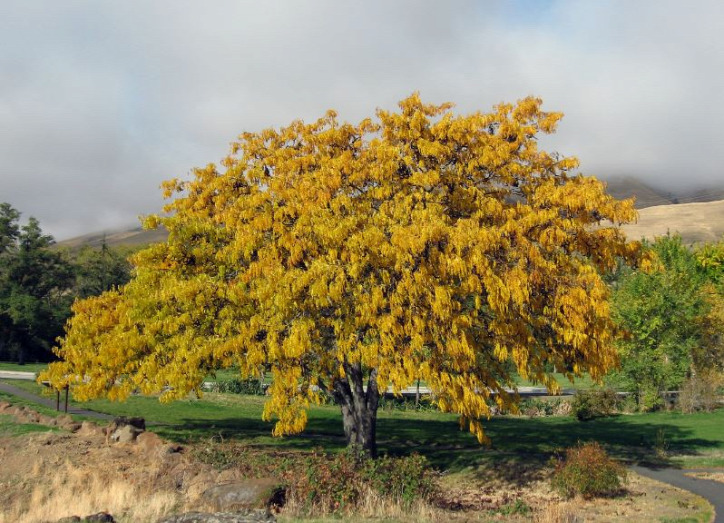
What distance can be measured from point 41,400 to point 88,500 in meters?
23.1

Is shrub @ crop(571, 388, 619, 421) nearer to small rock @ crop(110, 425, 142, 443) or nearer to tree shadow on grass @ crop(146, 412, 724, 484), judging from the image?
tree shadow on grass @ crop(146, 412, 724, 484)

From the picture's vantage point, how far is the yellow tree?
17.5 meters

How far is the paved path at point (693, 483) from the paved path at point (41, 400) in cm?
2468

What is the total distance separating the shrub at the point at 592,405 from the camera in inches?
1703

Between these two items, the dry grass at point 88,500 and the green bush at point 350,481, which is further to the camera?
the green bush at point 350,481

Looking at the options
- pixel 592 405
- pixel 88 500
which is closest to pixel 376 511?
pixel 88 500

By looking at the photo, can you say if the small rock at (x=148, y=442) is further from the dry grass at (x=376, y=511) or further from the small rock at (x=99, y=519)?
the small rock at (x=99, y=519)

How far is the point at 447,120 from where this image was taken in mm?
21297

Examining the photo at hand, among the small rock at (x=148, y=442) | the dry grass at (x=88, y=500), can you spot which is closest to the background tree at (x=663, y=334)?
the small rock at (x=148, y=442)

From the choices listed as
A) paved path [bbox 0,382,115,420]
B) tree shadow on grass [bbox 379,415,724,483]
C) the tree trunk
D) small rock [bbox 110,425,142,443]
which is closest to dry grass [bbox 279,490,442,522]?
the tree trunk

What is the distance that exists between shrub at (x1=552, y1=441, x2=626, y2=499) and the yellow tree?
94.8 inches

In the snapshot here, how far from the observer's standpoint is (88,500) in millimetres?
16859

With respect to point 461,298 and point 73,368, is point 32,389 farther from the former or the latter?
point 461,298

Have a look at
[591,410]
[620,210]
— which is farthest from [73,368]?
[591,410]
